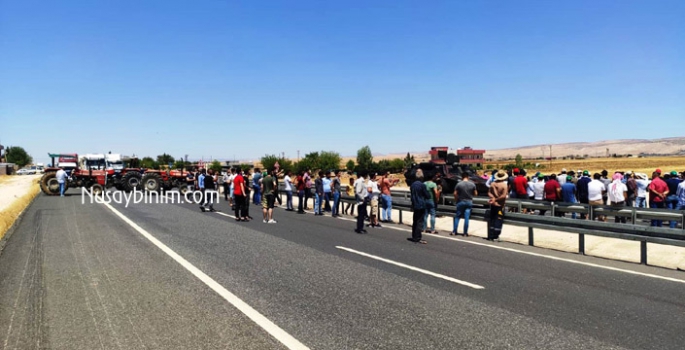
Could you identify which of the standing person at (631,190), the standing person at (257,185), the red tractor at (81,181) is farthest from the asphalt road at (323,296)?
the red tractor at (81,181)

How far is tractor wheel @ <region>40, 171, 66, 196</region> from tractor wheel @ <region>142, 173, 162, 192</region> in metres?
5.24

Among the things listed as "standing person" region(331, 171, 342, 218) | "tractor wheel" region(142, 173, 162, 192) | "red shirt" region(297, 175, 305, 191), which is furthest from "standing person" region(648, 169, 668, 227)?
"tractor wheel" region(142, 173, 162, 192)

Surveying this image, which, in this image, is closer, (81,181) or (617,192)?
(617,192)

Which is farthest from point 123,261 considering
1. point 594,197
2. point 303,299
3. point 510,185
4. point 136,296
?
point 510,185

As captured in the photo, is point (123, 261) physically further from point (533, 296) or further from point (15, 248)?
point (533, 296)

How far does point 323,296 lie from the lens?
6613 mm

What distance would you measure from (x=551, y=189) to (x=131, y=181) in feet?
81.1

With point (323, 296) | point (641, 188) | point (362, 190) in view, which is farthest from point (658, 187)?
point (323, 296)

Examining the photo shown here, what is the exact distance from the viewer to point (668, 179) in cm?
1543

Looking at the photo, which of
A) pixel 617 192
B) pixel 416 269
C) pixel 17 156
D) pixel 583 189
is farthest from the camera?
pixel 17 156

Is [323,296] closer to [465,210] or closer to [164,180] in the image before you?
[465,210]

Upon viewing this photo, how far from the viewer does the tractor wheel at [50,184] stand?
96.5 feet

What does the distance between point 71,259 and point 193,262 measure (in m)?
2.46

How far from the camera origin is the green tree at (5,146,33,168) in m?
163
